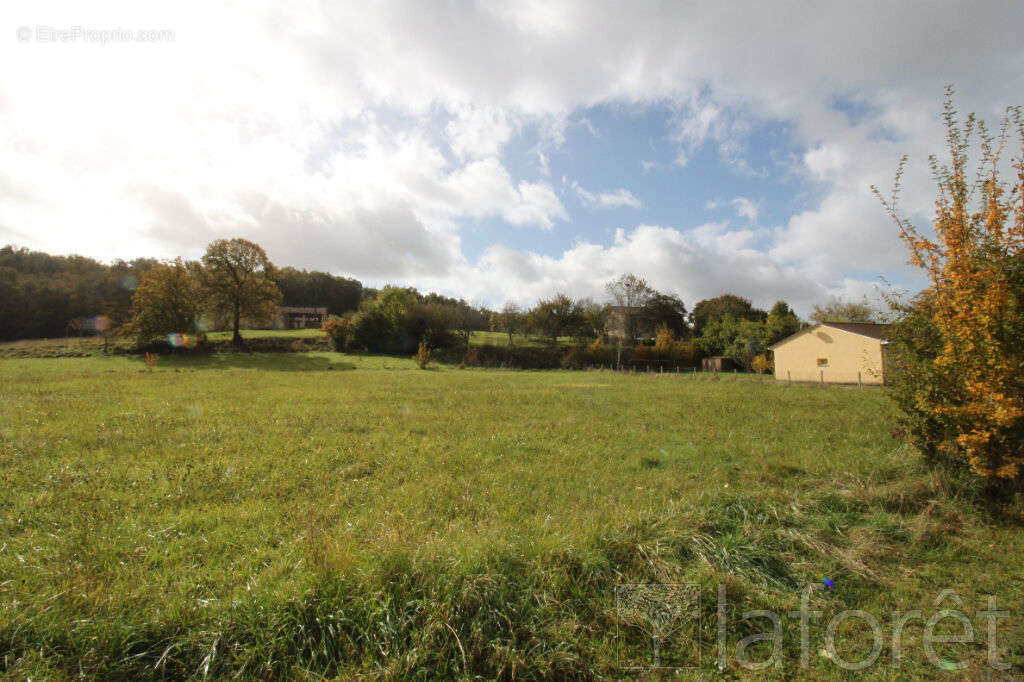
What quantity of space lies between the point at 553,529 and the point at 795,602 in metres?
2.36

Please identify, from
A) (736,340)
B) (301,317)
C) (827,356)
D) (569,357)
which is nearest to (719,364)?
(736,340)

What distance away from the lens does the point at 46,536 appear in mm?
4203

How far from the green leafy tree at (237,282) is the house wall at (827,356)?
5180 centimetres

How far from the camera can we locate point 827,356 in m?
32.7

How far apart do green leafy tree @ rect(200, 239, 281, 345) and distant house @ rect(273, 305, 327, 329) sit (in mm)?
41410

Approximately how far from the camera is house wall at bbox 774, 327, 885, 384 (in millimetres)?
30188

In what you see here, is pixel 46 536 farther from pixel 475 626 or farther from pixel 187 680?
pixel 475 626

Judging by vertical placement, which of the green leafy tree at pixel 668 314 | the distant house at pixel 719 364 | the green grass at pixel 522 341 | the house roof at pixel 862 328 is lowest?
the distant house at pixel 719 364

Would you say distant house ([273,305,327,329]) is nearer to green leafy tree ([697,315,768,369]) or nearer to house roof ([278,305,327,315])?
house roof ([278,305,327,315])

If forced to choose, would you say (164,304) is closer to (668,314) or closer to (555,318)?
(555,318)

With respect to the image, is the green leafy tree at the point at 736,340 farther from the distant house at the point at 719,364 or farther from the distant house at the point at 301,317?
the distant house at the point at 301,317

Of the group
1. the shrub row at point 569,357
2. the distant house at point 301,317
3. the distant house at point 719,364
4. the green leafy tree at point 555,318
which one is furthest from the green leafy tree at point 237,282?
the distant house at point 719,364

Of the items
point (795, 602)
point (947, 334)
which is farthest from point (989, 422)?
point (795, 602)

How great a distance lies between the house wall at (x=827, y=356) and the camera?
3019 centimetres
